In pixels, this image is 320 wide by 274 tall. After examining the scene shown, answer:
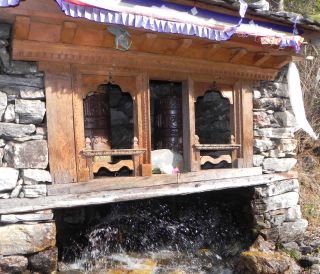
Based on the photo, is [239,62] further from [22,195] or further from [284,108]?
[22,195]

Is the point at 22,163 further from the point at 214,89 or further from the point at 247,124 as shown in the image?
the point at 247,124

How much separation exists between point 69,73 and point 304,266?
4.51m

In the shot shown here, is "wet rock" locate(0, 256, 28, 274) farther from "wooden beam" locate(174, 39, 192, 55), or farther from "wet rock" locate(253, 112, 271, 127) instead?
"wet rock" locate(253, 112, 271, 127)

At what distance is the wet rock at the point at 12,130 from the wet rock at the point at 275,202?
3891mm

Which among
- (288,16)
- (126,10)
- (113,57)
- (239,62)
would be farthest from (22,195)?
(288,16)

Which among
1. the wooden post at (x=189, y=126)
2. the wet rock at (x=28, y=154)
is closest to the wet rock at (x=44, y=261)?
the wet rock at (x=28, y=154)

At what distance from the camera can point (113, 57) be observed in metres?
4.67

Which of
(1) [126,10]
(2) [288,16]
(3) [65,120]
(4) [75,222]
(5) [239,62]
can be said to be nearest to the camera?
(1) [126,10]

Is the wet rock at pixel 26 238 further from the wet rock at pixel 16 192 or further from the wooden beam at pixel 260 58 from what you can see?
the wooden beam at pixel 260 58

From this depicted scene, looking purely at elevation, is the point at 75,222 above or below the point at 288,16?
below

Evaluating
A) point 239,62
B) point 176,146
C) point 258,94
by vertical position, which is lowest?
point 176,146

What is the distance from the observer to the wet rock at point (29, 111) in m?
4.16

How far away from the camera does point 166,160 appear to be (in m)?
5.55

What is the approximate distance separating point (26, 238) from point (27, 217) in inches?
8.8
